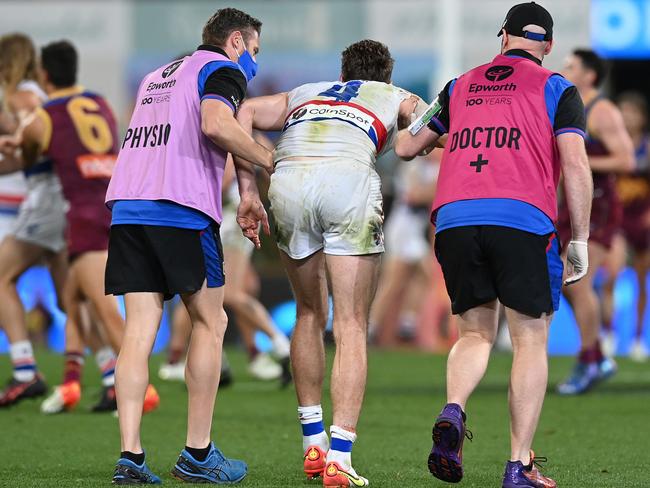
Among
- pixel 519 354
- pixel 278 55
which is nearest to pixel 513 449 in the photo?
pixel 519 354

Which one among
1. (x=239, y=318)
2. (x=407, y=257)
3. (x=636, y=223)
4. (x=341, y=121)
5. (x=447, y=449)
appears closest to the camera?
(x=447, y=449)

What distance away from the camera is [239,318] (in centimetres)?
1187

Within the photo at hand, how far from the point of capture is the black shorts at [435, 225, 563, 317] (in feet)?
19.5

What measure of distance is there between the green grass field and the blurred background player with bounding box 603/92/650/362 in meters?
2.77

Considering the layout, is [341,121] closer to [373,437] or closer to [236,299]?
[373,437]

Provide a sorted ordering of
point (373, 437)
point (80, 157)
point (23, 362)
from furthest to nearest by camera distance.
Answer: point (23, 362) < point (80, 157) < point (373, 437)

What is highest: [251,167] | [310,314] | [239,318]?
[251,167]

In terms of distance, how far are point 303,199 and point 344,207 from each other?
0.20 meters

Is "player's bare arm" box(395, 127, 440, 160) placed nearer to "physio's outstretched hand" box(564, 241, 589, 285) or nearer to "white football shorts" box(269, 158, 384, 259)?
"white football shorts" box(269, 158, 384, 259)

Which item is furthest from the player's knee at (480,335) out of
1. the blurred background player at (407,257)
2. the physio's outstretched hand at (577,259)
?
the blurred background player at (407,257)

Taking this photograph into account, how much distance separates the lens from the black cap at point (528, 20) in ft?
20.5

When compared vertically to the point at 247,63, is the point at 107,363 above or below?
below

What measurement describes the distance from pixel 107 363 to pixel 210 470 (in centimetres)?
343

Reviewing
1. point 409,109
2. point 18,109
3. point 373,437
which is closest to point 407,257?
point 18,109
